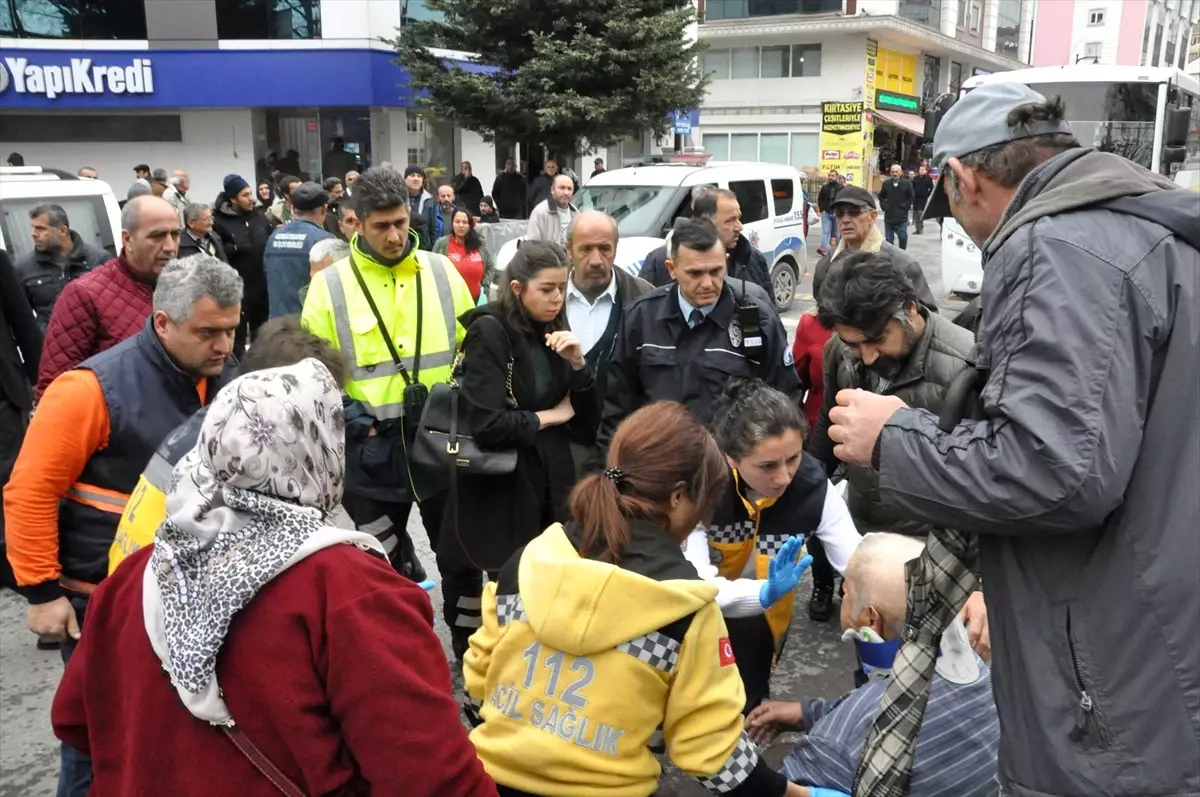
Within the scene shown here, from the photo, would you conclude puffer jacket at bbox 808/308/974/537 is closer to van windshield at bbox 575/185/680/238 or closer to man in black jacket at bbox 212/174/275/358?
man in black jacket at bbox 212/174/275/358

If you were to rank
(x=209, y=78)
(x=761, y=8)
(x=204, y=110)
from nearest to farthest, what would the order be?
(x=209, y=78)
(x=204, y=110)
(x=761, y=8)

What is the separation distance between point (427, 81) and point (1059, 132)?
68.4ft

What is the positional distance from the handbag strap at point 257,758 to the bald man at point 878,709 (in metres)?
1.34

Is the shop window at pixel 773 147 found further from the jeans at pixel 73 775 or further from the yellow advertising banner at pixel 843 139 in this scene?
the jeans at pixel 73 775

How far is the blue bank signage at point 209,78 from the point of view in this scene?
21.9 m

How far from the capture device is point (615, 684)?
1.97m

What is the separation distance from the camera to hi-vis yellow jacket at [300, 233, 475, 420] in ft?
12.5

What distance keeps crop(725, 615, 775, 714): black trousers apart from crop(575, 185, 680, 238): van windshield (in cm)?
931

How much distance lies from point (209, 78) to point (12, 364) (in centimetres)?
1995

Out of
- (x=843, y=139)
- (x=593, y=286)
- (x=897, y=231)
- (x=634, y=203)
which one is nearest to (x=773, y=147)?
(x=843, y=139)

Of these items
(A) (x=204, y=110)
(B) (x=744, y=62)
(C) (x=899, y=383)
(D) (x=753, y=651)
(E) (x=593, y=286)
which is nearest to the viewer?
(D) (x=753, y=651)

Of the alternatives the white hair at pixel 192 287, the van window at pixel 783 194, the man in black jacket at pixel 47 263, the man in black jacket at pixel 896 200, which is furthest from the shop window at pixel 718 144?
the white hair at pixel 192 287

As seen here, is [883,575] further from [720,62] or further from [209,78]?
[720,62]

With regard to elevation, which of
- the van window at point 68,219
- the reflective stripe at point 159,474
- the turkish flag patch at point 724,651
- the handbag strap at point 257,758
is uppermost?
the van window at point 68,219
